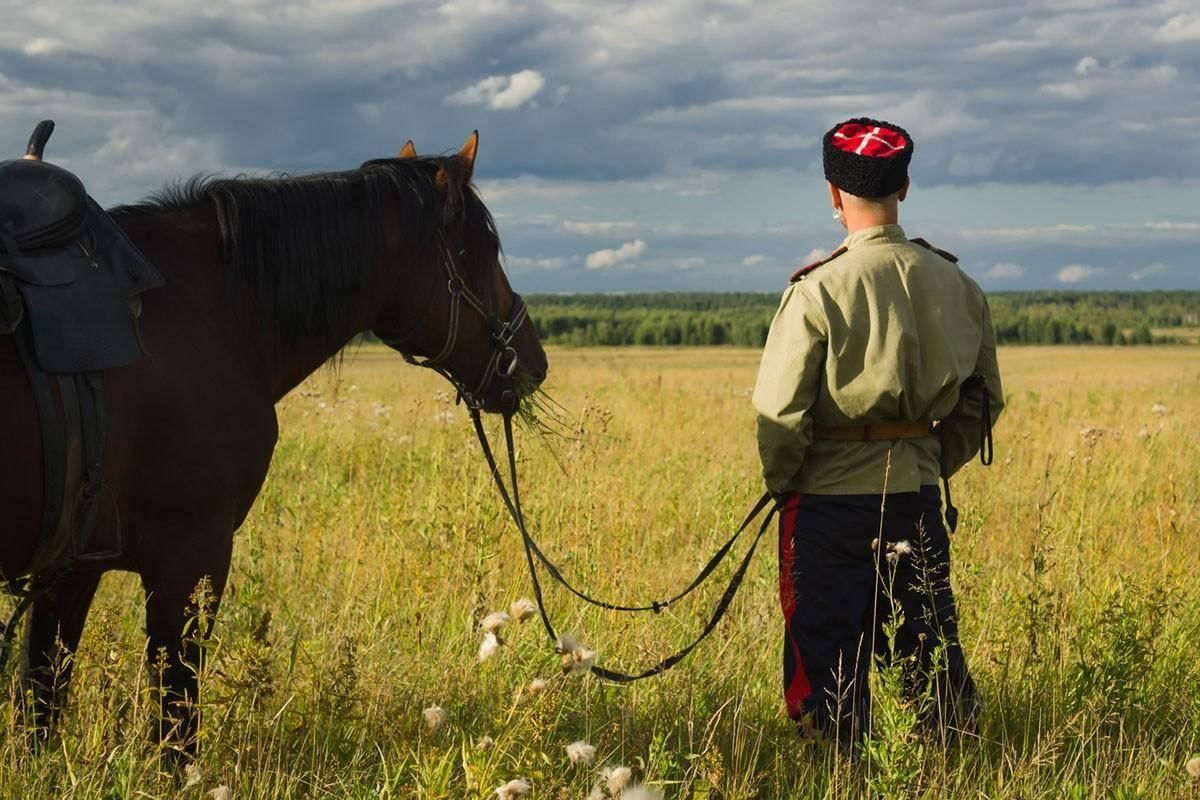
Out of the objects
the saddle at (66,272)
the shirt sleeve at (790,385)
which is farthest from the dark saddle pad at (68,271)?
the shirt sleeve at (790,385)

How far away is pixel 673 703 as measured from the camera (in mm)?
4219

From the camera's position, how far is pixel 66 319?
9.77 ft

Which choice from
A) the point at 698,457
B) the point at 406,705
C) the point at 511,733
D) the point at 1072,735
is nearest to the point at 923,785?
the point at 1072,735

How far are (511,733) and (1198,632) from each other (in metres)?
3.83

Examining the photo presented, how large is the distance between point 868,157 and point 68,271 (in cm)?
244

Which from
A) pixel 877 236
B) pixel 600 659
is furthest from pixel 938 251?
pixel 600 659

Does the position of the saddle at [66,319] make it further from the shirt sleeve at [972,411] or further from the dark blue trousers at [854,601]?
the shirt sleeve at [972,411]

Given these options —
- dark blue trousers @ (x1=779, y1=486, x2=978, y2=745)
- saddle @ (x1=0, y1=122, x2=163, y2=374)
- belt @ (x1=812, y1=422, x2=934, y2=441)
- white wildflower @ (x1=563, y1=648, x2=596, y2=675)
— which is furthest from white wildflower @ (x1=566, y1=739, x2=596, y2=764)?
saddle @ (x1=0, y1=122, x2=163, y2=374)

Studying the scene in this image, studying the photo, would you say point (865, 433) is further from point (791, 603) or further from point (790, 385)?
point (791, 603)

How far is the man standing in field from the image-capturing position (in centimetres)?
337

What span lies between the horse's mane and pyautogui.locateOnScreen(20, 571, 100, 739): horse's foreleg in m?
1.04

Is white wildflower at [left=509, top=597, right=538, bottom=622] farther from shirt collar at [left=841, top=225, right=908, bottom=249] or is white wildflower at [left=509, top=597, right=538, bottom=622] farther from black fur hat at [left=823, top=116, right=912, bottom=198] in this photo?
black fur hat at [left=823, top=116, right=912, bottom=198]

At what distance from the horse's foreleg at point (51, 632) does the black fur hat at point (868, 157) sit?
274 cm

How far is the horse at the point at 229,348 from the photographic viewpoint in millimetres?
3133
